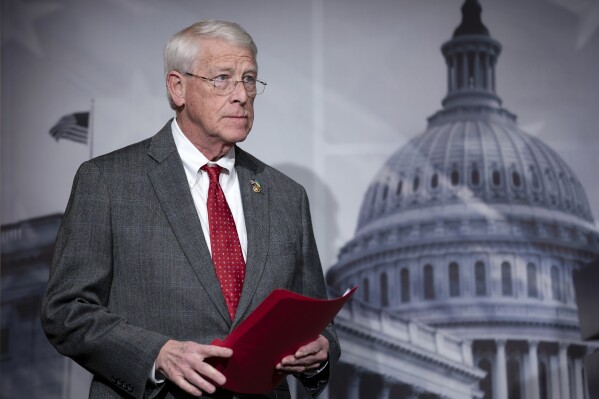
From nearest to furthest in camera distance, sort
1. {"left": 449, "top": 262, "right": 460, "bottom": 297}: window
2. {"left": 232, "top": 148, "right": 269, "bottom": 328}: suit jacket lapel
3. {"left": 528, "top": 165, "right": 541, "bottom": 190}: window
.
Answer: {"left": 232, "top": 148, "right": 269, "bottom": 328}: suit jacket lapel → {"left": 528, "top": 165, "right": 541, "bottom": 190}: window → {"left": 449, "top": 262, "right": 460, "bottom": 297}: window

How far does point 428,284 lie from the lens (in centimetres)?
675

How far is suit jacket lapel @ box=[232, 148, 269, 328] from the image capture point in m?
2.82

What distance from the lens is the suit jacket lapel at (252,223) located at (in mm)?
2816

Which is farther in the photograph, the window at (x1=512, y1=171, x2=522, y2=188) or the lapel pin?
the window at (x1=512, y1=171, x2=522, y2=188)

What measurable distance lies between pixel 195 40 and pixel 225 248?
0.72 metres

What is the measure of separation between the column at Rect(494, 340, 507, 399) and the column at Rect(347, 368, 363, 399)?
0.97 meters

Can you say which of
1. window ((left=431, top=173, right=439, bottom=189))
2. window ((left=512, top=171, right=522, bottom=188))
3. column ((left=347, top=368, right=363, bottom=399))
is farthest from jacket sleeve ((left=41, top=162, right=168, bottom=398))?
window ((left=512, top=171, right=522, bottom=188))

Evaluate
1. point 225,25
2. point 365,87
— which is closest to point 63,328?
point 225,25

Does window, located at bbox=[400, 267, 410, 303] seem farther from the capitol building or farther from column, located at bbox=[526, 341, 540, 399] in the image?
column, located at bbox=[526, 341, 540, 399]

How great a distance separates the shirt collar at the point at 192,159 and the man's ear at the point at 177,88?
0.10 m

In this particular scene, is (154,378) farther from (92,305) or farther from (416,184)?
(416,184)

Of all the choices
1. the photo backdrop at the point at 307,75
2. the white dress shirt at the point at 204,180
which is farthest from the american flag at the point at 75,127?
the white dress shirt at the point at 204,180

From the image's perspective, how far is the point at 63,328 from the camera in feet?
8.71

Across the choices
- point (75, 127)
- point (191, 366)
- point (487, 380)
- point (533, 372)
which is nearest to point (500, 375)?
point (487, 380)
